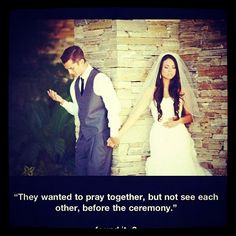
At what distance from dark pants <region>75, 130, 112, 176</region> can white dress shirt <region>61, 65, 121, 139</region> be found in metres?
0.07

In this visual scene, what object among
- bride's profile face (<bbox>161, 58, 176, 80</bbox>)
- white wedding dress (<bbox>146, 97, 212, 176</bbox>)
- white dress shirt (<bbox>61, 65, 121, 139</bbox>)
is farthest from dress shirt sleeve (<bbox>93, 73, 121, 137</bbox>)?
bride's profile face (<bbox>161, 58, 176, 80</bbox>)

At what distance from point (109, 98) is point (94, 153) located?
1.22 ft

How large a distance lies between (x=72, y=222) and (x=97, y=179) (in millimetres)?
321

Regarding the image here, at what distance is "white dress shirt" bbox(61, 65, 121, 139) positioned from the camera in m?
2.99

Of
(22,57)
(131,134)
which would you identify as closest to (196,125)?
(131,134)

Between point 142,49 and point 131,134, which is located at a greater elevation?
point 142,49

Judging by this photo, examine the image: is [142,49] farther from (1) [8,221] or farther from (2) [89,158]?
(1) [8,221]

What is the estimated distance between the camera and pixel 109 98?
3.00 metres

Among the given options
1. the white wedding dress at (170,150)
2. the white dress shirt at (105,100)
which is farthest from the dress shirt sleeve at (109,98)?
→ the white wedding dress at (170,150)

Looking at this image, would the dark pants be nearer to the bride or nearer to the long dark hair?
the bride

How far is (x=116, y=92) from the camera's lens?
9.81 ft

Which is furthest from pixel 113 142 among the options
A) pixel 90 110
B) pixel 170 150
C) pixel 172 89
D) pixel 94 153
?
pixel 172 89

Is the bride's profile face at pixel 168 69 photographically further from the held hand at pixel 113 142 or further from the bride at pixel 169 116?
the held hand at pixel 113 142
